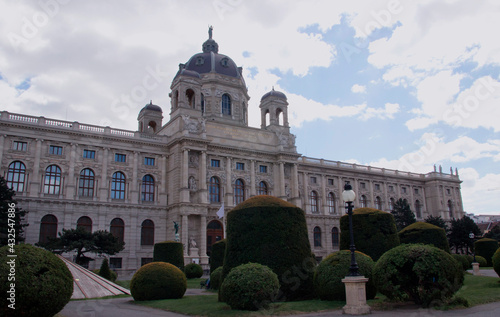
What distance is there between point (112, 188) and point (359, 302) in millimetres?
37886

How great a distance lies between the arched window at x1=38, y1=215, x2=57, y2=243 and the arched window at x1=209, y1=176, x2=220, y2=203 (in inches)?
700

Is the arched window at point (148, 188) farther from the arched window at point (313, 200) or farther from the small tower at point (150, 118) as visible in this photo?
the arched window at point (313, 200)

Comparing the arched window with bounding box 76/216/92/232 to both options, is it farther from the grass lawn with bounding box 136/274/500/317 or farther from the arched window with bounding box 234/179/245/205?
the grass lawn with bounding box 136/274/500/317

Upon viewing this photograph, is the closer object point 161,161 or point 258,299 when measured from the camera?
point 258,299

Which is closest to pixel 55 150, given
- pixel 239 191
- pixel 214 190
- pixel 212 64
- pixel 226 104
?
pixel 214 190

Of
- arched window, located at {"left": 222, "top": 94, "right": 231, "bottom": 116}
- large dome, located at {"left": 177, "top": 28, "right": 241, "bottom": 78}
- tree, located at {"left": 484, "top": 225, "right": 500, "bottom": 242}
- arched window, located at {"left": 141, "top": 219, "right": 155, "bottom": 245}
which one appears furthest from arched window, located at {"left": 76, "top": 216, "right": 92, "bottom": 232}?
tree, located at {"left": 484, "top": 225, "right": 500, "bottom": 242}

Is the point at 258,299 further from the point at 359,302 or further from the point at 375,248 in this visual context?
the point at 375,248

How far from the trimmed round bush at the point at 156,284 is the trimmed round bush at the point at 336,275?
722 centimetres

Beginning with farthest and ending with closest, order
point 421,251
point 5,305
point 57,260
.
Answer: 1. point 421,251
2. point 57,260
3. point 5,305

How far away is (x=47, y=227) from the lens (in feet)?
139

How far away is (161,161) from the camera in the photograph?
50562mm

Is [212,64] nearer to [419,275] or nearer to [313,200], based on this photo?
[313,200]

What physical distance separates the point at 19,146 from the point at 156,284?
30583 millimetres

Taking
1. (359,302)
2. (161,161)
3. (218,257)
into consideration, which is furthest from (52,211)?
(359,302)
